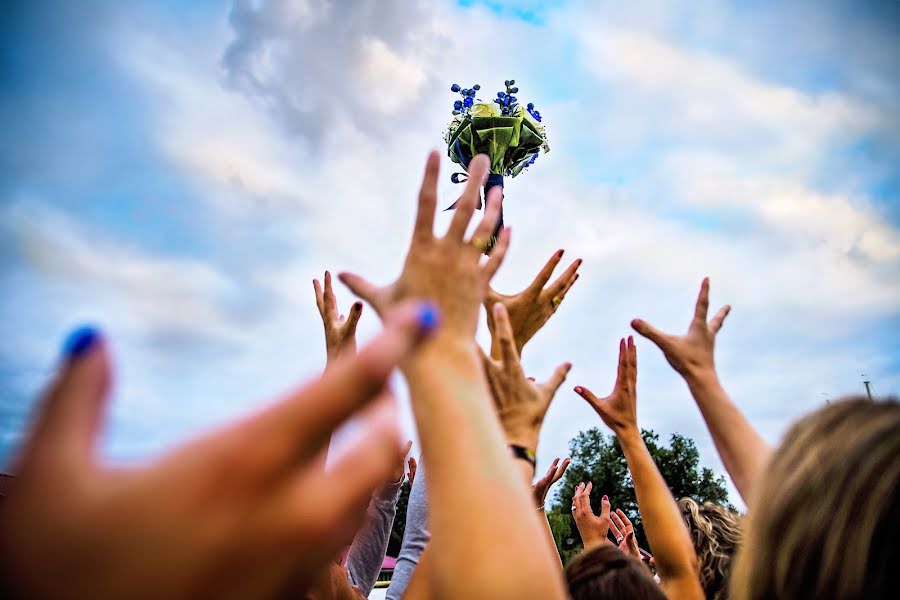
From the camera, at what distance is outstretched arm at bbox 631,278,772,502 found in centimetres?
242

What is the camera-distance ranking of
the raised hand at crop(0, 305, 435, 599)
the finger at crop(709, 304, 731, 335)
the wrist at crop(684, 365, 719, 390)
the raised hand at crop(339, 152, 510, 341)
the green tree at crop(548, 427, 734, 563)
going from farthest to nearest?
the green tree at crop(548, 427, 734, 563) → the finger at crop(709, 304, 731, 335) → the wrist at crop(684, 365, 719, 390) → the raised hand at crop(339, 152, 510, 341) → the raised hand at crop(0, 305, 435, 599)

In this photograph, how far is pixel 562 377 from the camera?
7.34 feet

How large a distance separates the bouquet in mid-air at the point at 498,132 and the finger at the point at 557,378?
5385 mm

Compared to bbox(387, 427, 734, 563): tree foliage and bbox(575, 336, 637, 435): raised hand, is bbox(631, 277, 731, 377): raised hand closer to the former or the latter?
bbox(575, 336, 637, 435): raised hand

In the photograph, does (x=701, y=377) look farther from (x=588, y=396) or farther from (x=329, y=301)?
(x=329, y=301)

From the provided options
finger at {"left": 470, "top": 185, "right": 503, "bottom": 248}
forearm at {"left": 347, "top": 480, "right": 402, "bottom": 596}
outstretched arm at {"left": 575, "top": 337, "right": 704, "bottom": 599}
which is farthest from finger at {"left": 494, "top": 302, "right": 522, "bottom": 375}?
forearm at {"left": 347, "top": 480, "right": 402, "bottom": 596}

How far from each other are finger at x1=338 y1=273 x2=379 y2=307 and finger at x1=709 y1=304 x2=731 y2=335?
1.98 meters

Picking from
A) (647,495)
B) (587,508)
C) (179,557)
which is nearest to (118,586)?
(179,557)

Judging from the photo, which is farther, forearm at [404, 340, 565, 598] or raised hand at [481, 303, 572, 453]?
raised hand at [481, 303, 572, 453]

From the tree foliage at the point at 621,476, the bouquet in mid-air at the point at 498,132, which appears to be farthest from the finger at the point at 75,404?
the tree foliage at the point at 621,476

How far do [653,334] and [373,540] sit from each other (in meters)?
2.50

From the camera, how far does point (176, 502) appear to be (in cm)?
70

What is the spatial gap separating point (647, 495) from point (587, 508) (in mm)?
2380

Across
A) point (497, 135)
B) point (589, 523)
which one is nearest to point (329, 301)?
point (589, 523)
